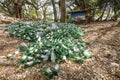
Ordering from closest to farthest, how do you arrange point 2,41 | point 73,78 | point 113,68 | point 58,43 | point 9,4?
point 73,78
point 113,68
point 58,43
point 2,41
point 9,4

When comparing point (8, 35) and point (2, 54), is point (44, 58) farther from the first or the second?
point (8, 35)

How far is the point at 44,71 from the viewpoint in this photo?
3.03 meters

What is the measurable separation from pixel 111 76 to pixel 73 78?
0.64 m

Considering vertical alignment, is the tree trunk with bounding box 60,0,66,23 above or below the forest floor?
above

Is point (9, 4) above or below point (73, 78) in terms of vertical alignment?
above

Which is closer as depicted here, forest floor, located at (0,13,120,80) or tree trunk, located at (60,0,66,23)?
forest floor, located at (0,13,120,80)

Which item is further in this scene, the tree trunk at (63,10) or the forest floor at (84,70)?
the tree trunk at (63,10)

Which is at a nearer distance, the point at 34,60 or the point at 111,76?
the point at 111,76

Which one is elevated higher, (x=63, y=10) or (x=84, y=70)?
(x=63, y=10)

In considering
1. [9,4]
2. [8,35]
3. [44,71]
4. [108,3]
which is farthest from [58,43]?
[9,4]

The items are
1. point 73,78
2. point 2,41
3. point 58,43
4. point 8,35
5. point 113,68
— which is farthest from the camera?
point 8,35

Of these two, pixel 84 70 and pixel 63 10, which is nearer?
pixel 84 70

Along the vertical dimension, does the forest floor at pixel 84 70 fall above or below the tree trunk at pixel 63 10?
below

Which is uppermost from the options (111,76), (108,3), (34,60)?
(108,3)
